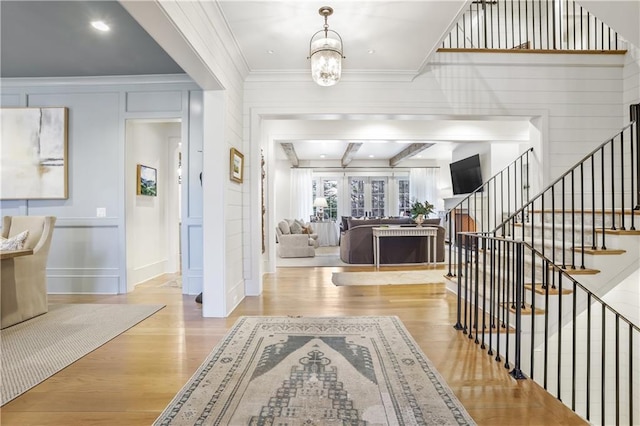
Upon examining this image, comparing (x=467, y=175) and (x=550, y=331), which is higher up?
(x=467, y=175)

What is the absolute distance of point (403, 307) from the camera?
3.56 metres

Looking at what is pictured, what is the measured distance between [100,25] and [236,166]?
1.78 metres

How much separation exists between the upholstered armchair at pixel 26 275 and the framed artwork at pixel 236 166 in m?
1.91

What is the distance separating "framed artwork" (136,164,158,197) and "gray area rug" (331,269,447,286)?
3.17 m

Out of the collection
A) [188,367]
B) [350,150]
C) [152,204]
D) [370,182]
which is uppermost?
[350,150]

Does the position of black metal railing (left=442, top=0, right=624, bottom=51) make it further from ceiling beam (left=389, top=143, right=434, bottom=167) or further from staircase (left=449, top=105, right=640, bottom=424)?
ceiling beam (left=389, top=143, right=434, bottom=167)

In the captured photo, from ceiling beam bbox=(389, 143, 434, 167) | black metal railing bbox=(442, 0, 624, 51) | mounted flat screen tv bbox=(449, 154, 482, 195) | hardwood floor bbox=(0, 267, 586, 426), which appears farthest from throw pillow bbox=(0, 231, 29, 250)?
mounted flat screen tv bbox=(449, 154, 482, 195)

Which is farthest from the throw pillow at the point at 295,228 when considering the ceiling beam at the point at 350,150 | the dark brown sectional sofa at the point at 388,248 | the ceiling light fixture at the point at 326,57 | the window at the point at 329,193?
the ceiling light fixture at the point at 326,57

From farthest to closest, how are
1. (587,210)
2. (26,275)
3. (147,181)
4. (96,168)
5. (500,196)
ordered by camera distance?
(500,196)
(147,181)
(96,168)
(587,210)
(26,275)

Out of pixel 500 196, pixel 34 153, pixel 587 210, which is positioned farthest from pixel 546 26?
pixel 34 153

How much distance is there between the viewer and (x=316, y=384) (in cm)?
195

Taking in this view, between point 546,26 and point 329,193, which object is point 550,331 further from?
point 329,193

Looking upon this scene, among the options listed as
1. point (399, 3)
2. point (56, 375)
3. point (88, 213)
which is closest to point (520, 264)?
point (399, 3)

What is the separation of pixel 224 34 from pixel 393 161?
27.6 feet
